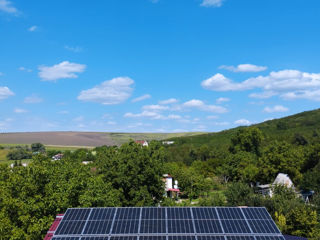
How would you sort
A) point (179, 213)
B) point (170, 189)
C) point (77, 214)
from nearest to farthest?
point (77, 214) < point (179, 213) < point (170, 189)

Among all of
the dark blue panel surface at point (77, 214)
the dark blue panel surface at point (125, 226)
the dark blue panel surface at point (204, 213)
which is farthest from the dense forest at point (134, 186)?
the dark blue panel surface at point (204, 213)

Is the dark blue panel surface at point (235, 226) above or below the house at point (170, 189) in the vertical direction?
above

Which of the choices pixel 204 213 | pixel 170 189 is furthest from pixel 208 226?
pixel 170 189

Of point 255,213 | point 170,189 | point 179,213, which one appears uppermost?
point 179,213

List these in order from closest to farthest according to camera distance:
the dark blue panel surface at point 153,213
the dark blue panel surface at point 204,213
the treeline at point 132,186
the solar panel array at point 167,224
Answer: the solar panel array at point 167,224 → the dark blue panel surface at point 153,213 → the dark blue panel surface at point 204,213 → the treeline at point 132,186

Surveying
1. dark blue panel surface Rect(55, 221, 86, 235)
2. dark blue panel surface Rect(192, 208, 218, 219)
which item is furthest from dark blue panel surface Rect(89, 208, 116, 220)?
dark blue panel surface Rect(192, 208, 218, 219)

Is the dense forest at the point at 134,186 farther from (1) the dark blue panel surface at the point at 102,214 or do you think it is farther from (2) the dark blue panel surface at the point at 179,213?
(2) the dark blue panel surface at the point at 179,213

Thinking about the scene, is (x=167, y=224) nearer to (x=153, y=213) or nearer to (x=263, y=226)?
(x=153, y=213)

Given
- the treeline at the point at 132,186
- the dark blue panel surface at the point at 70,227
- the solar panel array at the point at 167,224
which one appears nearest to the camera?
the solar panel array at the point at 167,224
